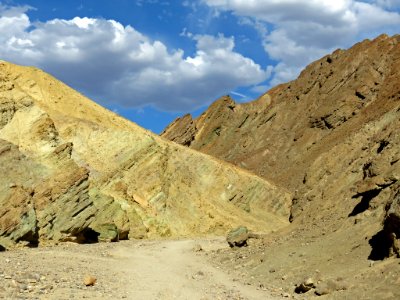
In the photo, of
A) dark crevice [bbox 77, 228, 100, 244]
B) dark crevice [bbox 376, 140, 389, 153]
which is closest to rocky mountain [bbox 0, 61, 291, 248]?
dark crevice [bbox 77, 228, 100, 244]

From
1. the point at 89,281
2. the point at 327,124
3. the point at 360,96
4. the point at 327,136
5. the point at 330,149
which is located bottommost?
the point at 89,281

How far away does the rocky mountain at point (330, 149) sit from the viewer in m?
15.4

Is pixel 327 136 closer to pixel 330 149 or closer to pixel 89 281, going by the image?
pixel 330 149

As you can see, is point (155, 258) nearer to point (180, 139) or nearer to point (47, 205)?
point (47, 205)

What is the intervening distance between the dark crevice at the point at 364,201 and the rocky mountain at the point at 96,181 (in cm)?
1484

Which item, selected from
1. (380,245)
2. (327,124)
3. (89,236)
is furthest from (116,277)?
(327,124)

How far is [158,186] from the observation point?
4272 cm

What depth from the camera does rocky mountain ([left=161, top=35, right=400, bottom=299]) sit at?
1538 cm

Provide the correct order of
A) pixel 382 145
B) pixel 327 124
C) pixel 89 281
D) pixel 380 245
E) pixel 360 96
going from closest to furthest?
pixel 380 245
pixel 89 281
pixel 382 145
pixel 360 96
pixel 327 124

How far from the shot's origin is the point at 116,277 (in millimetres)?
16469

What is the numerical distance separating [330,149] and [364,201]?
25.6ft

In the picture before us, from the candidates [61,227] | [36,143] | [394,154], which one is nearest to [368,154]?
[394,154]

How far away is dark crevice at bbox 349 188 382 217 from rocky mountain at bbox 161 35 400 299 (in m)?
0.04

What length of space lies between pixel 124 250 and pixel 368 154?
12.7 meters
